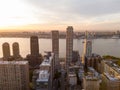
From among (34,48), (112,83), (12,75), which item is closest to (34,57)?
(34,48)

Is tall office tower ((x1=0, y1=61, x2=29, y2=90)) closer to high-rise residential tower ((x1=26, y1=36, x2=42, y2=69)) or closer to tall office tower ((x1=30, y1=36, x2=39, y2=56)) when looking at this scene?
high-rise residential tower ((x1=26, y1=36, x2=42, y2=69))

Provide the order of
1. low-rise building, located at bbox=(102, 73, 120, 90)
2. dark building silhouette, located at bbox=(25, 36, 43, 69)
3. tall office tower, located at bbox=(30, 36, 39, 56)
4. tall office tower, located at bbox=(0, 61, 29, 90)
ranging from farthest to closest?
tall office tower, located at bbox=(30, 36, 39, 56), dark building silhouette, located at bbox=(25, 36, 43, 69), tall office tower, located at bbox=(0, 61, 29, 90), low-rise building, located at bbox=(102, 73, 120, 90)

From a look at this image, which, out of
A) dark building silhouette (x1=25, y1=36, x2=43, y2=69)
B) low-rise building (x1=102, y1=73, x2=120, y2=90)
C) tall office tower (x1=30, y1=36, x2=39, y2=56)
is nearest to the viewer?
low-rise building (x1=102, y1=73, x2=120, y2=90)

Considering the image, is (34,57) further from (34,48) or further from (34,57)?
(34,48)

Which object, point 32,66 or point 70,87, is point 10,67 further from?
point 32,66

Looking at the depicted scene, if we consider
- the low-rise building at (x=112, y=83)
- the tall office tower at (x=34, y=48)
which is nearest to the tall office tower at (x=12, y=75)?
the low-rise building at (x=112, y=83)

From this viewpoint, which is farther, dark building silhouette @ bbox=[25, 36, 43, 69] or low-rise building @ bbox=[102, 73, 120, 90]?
dark building silhouette @ bbox=[25, 36, 43, 69]

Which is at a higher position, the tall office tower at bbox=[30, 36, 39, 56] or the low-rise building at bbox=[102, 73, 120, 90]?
the tall office tower at bbox=[30, 36, 39, 56]

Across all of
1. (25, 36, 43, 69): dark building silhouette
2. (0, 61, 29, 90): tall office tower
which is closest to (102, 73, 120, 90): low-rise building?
(0, 61, 29, 90): tall office tower

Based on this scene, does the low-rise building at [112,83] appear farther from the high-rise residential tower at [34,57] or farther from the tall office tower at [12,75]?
the high-rise residential tower at [34,57]

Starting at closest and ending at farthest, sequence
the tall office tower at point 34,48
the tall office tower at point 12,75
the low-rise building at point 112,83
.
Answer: the low-rise building at point 112,83
the tall office tower at point 12,75
the tall office tower at point 34,48
